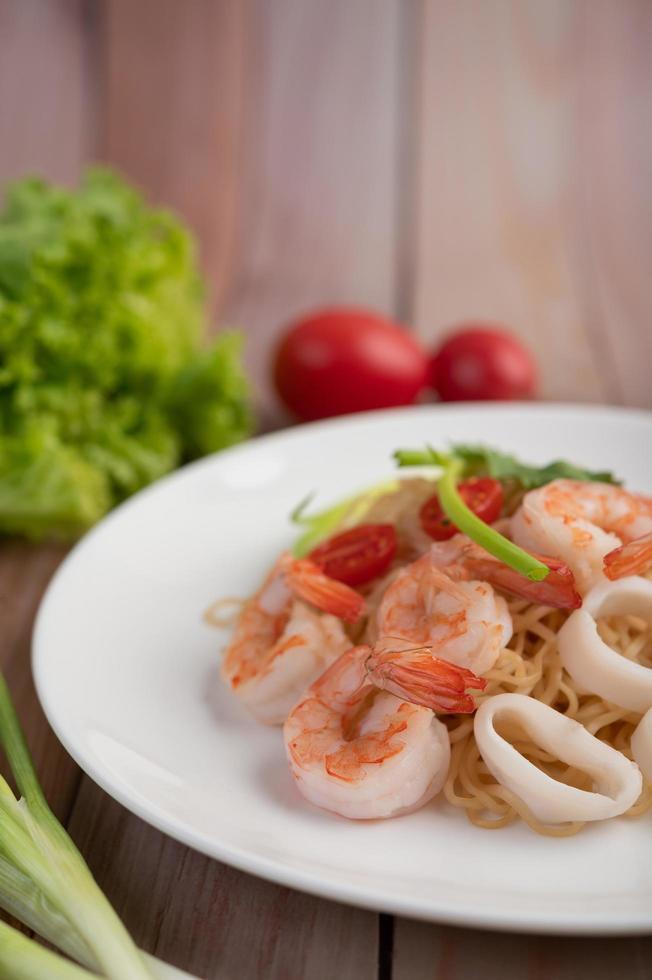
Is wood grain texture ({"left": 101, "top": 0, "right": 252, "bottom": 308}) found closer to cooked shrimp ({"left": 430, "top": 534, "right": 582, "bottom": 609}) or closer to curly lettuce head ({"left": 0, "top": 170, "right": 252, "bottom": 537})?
curly lettuce head ({"left": 0, "top": 170, "right": 252, "bottom": 537})

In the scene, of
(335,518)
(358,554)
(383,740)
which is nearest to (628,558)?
(383,740)

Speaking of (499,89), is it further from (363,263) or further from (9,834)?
(9,834)

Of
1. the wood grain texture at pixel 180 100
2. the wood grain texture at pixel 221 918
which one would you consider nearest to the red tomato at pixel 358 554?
the wood grain texture at pixel 221 918

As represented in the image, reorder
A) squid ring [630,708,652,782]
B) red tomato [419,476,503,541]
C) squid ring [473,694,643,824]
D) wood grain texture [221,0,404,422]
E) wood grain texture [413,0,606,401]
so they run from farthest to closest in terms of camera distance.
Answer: wood grain texture [221,0,404,422] → wood grain texture [413,0,606,401] → red tomato [419,476,503,541] → squid ring [630,708,652,782] → squid ring [473,694,643,824]

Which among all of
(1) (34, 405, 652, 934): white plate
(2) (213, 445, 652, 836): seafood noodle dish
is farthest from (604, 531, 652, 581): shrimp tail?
(1) (34, 405, 652, 934): white plate

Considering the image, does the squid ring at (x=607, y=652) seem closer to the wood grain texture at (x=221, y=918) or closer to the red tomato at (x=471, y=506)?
the red tomato at (x=471, y=506)

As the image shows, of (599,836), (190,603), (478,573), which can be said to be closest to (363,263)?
(190,603)
